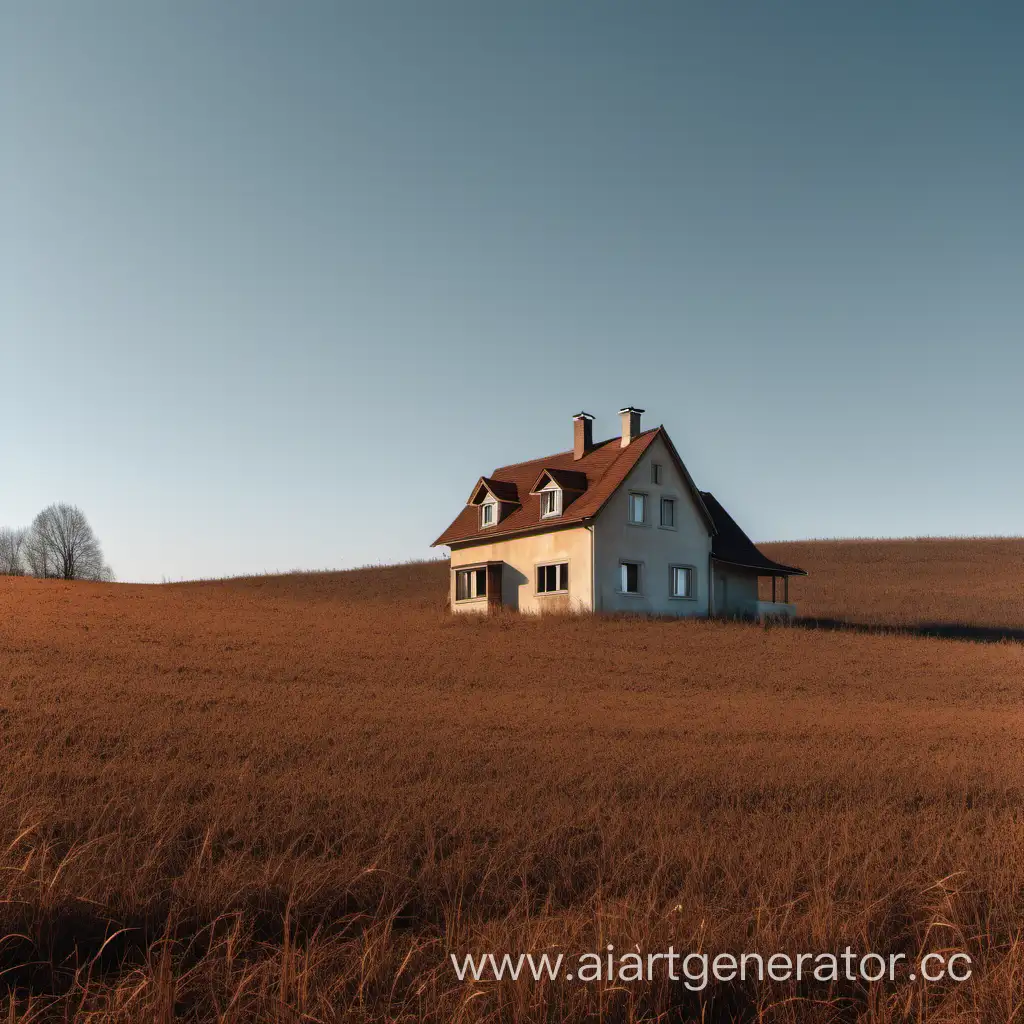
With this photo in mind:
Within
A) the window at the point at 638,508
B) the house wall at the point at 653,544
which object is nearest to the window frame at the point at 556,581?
the house wall at the point at 653,544

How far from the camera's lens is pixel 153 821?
8.38 metres

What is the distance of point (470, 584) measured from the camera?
4425 centimetres

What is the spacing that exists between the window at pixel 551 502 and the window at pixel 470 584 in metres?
4.51

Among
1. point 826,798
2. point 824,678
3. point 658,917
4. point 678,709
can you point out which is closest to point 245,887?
point 658,917

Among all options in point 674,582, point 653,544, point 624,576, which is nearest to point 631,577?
point 624,576

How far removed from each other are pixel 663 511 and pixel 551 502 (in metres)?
5.07

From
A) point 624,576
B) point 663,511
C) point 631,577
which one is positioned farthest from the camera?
point 663,511

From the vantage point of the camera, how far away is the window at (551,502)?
1582 inches

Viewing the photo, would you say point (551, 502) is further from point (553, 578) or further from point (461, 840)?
point (461, 840)

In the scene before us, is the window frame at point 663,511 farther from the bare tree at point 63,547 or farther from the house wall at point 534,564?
the bare tree at point 63,547

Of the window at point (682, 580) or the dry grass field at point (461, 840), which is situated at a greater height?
the window at point (682, 580)

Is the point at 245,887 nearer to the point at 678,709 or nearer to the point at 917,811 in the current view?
the point at 917,811

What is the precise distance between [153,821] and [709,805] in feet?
18.8

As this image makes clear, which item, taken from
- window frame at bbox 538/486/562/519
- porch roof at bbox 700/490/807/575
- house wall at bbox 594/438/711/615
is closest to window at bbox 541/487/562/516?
window frame at bbox 538/486/562/519
